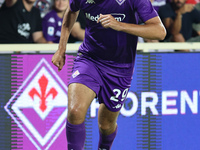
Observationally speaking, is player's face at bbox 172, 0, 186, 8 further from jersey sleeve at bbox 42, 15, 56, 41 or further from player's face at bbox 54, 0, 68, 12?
jersey sleeve at bbox 42, 15, 56, 41

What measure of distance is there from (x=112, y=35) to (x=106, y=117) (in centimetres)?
87

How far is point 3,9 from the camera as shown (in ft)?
17.6

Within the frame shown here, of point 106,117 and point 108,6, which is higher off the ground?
point 108,6

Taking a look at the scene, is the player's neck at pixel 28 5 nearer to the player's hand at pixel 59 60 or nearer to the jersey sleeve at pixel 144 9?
the player's hand at pixel 59 60

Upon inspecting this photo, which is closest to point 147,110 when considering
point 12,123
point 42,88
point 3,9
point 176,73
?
point 176,73

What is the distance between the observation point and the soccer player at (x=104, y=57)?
3609 millimetres

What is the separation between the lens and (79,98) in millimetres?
3617

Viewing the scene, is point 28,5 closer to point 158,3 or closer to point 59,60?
point 158,3

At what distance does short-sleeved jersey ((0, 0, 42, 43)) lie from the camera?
17.6 feet

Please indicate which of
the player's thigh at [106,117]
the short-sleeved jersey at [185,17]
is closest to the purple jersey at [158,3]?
the short-sleeved jersey at [185,17]

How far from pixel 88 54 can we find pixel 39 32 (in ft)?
5.44

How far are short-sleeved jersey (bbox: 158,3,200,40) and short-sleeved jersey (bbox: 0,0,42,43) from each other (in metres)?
1.68

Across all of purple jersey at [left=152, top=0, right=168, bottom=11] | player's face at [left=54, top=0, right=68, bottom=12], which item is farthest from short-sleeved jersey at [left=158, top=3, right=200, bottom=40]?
player's face at [left=54, top=0, right=68, bottom=12]

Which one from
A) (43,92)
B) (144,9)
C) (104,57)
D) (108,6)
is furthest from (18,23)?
(144,9)
